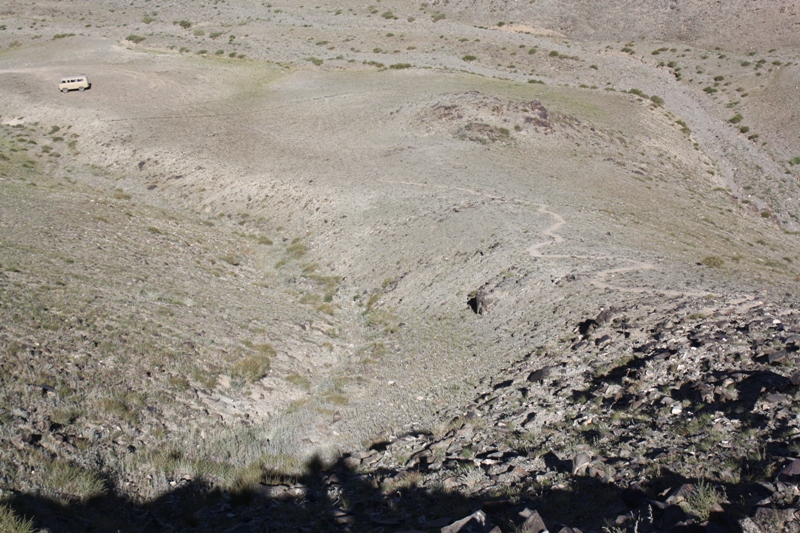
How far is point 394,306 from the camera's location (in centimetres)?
2197

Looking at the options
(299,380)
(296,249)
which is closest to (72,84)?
(296,249)

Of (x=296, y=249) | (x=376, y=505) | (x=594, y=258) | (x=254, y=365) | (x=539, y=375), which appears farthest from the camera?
(x=296, y=249)

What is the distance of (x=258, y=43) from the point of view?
66.6 meters

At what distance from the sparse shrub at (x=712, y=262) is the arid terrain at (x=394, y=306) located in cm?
15

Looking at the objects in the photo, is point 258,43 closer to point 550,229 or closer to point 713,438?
point 550,229

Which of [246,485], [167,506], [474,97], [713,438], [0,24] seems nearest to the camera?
[713,438]

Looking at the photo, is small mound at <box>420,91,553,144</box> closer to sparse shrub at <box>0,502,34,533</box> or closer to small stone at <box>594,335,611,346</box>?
small stone at <box>594,335,611,346</box>

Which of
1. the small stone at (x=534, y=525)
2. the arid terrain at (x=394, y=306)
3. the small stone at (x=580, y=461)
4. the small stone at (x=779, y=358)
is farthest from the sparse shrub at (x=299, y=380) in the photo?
the small stone at (x=779, y=358)

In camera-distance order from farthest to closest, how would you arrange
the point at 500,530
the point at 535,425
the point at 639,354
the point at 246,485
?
the point at 639,354
the point at 535,425
the point at 246,485
the point at 500,530

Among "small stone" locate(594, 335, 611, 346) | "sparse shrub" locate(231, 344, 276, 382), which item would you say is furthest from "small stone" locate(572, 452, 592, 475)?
"sparse shrub" locate(231, 344, 276, 382)

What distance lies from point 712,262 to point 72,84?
156 feet

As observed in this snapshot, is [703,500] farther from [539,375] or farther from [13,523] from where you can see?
[13,523]

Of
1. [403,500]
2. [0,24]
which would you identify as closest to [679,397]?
[403,500]

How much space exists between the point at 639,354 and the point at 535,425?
12.9 ft
